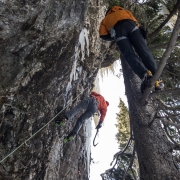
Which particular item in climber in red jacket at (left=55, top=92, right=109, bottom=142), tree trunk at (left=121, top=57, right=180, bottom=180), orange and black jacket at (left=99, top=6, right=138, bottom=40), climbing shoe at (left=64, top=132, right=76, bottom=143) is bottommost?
tree trunk at (left=121, top=57, right=180, bottom=180)

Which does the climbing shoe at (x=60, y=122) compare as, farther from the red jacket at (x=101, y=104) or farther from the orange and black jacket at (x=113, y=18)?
the orange and black jacket at (x=113, y=18)

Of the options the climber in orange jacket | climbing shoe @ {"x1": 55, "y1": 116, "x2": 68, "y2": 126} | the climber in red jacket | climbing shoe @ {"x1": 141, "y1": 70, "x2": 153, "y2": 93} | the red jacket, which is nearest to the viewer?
climbing shoe @ {"x1": 141, "y1": 70, "x2": 153, "y2": 93}

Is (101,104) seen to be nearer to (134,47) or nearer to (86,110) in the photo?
(86,110)

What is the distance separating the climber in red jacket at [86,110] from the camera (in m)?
4.74

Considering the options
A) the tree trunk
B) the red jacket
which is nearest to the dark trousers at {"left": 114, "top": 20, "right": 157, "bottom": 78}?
the tree trunk

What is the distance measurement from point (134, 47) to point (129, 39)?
203 millimetres

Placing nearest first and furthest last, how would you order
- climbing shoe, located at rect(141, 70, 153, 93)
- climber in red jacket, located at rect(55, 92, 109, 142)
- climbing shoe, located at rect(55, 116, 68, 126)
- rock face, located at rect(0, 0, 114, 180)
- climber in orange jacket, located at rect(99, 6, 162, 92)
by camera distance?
rock face, located at rect(0, 0, 114, 180) < climbing shoe, located at rect(141, 70, 153, 93) < climber in orange jacket, located at rect(99, 6, 162, 92) < climbing shoe, located at rect(55, 116, 68, 126) < climber in red jacket, located at rect(55, 92, 109, 142)

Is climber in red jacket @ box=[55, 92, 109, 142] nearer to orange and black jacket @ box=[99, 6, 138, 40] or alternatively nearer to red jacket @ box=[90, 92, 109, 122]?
red jacket @ box=[90, 92, 109, 122]

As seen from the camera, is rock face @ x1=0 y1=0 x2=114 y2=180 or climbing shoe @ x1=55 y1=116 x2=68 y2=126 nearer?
rock face @ x1=0 y1=0 x2=114 y2=180

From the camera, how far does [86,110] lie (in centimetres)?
540

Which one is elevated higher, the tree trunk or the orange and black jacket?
the orange and black jacket

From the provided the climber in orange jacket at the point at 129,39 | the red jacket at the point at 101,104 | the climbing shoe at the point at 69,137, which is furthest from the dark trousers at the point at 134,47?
the climbing shoe at the point at 69,137

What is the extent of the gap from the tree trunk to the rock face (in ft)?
5.17

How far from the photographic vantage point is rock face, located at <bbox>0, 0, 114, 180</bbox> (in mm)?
3100
